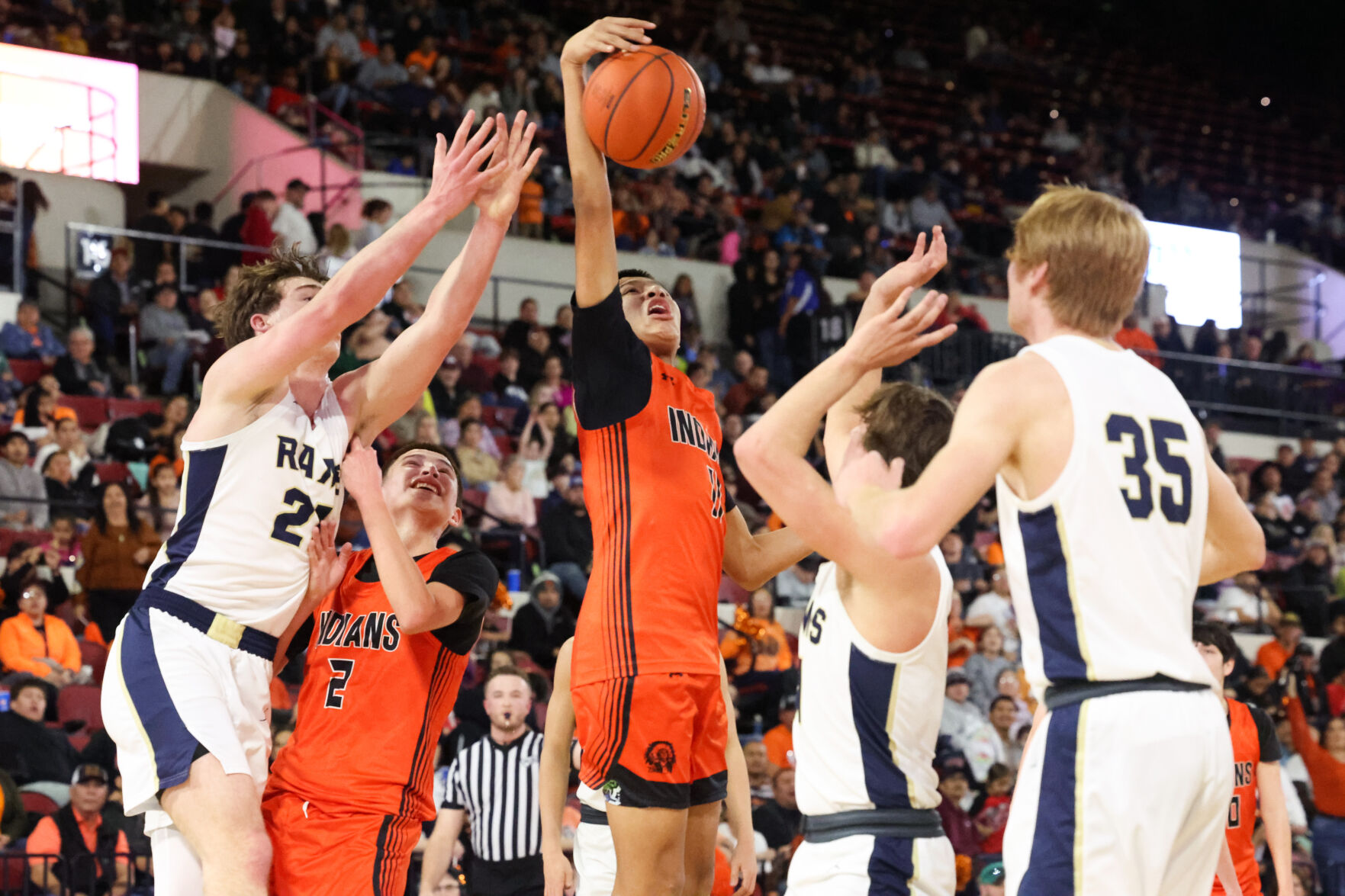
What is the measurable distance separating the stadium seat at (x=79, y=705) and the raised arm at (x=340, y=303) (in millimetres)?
6132

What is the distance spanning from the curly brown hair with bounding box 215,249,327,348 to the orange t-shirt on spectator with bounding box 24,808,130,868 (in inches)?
182

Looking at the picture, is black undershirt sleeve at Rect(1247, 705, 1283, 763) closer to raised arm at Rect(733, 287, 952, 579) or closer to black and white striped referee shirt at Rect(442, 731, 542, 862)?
black and white striped referee shirt at Rect(442, 731, 542, 862)

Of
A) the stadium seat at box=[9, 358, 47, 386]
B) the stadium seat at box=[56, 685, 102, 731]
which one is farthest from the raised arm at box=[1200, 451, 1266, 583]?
the stadium seat at box=[9, 358, 47, 386]

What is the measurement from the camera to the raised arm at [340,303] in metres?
4.34

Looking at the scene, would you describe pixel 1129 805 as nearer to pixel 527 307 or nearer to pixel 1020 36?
pixel 527 307

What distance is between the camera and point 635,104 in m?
4.64

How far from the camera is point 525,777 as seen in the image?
761 cm

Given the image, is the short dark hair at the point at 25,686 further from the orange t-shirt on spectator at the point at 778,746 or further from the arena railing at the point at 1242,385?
the arena railing at the point at 1242,385

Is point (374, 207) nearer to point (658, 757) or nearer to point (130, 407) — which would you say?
point (130, 407)

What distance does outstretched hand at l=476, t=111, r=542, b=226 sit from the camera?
475 centimetres

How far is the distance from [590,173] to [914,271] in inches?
52.8

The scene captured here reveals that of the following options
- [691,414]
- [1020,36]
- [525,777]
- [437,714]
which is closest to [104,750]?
[525,777]

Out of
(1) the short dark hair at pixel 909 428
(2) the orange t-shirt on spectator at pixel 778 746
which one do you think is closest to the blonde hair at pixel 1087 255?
(1) the short dark hair at pixel 909 428

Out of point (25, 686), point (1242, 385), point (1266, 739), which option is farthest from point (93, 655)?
point (1242, 385)
